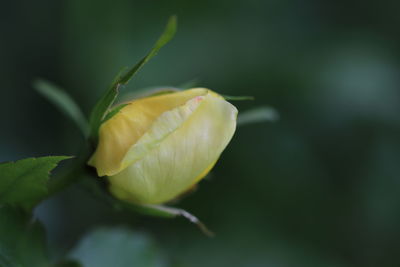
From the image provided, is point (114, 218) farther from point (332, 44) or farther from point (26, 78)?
point (332, 44)

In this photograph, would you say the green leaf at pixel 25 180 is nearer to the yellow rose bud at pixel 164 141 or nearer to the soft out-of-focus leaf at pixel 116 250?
the yellow rose bud at pixel 164 141

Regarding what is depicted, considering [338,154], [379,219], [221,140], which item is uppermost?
[221,140]

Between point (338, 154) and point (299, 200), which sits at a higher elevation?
point (338, 154)

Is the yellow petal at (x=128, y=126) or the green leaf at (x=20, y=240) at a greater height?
the yellow petal at (x=128, y=126)

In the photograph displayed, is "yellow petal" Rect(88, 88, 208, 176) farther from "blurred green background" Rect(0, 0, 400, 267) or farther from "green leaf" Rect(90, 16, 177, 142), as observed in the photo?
"blurred green background" Rect(0, 0, 400, 267)

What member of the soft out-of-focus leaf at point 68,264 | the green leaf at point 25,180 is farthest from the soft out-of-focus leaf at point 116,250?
the green leaf at point 25,180

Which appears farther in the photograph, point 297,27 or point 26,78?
point 297,27

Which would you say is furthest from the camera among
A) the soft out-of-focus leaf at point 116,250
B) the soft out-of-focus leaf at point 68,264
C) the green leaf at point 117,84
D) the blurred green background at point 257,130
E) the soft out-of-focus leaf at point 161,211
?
the blurred green background at point 257,130

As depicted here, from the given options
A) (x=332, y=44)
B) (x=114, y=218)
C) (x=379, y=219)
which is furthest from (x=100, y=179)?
(x=332, y=44)
